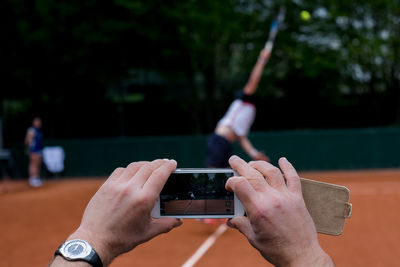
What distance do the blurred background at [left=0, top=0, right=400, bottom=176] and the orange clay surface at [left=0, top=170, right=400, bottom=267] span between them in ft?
28.5

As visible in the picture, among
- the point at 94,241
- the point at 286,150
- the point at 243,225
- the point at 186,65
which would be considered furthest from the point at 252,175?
the point at 186,65

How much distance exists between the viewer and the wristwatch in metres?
1.11

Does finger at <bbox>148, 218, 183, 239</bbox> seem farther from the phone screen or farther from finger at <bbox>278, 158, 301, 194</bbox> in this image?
finger at <bbox>278, 158, 301, 194</bbox>

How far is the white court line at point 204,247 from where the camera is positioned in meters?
4.77

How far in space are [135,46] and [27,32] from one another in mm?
4818

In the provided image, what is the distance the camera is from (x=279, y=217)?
108 centimetres

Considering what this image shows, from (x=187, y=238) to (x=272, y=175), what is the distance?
16.6 ft

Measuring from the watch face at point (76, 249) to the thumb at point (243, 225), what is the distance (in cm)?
42

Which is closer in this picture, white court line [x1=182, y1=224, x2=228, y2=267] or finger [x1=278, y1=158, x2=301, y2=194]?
finger [x1=278, y1=158, x2=301, y2=194]

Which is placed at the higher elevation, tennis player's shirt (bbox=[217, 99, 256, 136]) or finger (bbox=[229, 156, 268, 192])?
finger (bbox=[229, 156, 268, 192])

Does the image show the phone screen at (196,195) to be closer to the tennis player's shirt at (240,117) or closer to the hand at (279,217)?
the hand at (279,217)

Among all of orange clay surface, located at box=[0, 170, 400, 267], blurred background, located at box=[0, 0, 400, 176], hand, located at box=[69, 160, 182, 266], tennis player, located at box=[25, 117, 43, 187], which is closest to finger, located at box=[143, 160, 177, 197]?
hand, located at box=[69, 160, 182, 266]

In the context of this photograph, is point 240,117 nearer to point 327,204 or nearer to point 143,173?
point 327,204

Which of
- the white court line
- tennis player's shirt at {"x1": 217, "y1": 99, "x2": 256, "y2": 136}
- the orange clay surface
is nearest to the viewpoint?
the white court line
